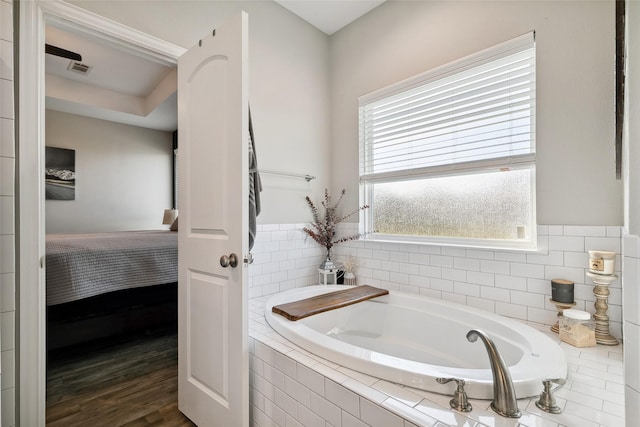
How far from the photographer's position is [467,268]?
193 centimetres

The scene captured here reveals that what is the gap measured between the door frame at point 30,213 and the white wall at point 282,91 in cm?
66

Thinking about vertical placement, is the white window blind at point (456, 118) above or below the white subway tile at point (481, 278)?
above

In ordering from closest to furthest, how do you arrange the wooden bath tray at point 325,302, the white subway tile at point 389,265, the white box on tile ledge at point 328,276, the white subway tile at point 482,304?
the wooden bath tray at point 325,302 → the white subway tile at point 482,304 → the white subway tile at point 389,265 → the white box on tile ledge at point 328,276

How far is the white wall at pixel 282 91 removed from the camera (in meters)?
2.02

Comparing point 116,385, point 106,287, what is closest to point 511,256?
point 116,385

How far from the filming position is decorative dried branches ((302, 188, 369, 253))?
2.59m

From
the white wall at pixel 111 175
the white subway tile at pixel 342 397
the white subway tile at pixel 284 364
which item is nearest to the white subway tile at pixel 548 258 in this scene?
the white subway tile at pixel 342 397

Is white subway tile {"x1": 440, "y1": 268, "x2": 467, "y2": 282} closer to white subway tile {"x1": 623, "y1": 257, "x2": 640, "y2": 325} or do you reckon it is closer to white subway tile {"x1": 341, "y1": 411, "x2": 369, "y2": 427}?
white subway tile {"x1": 341, "y1": 411, "x2": 369, "y2": 427}

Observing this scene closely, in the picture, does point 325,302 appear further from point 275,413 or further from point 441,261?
point 441,261

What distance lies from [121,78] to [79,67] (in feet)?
1.44

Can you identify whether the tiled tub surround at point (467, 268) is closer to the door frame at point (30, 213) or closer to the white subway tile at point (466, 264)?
the white subway tile at point (466, 264)

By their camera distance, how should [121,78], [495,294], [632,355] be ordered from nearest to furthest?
[632,355]
[495,294]
[121,78]

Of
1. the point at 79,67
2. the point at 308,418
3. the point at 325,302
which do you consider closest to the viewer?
the point at 308,418

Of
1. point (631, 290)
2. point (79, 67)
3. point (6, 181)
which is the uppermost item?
point (79, 67)
